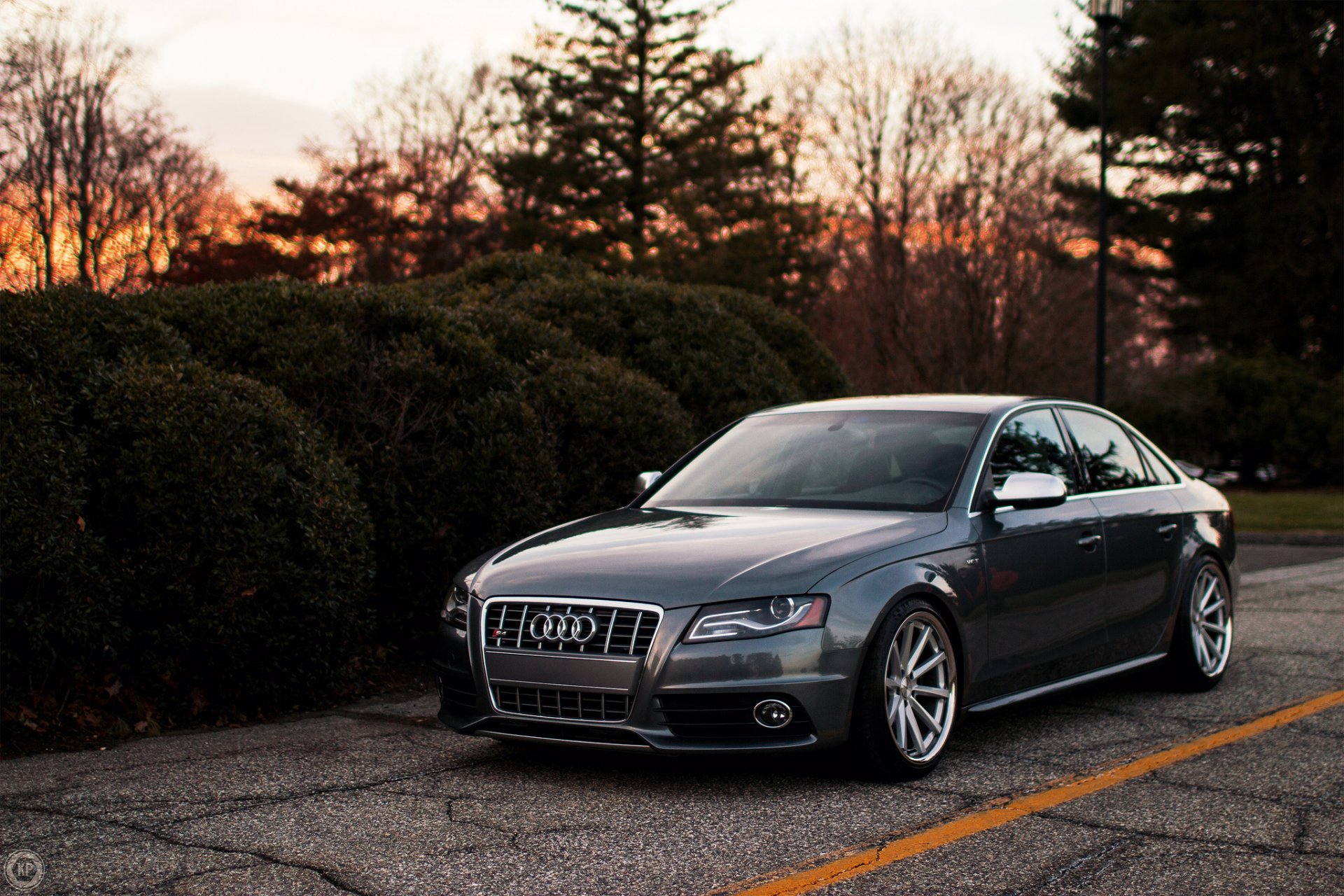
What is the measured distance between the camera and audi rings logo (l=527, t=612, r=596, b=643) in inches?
200

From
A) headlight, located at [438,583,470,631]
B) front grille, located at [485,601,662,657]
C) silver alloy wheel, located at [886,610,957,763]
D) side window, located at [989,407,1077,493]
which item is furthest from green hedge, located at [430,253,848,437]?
front grille, located at [485,601,662,657]

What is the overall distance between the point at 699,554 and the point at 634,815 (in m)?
1.03

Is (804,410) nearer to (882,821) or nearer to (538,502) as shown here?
(538,502)

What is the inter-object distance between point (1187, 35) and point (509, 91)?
1938 cm

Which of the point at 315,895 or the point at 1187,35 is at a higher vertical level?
the point at 1187,35

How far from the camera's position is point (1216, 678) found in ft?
24.5

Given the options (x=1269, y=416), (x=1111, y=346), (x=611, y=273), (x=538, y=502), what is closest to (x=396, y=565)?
(x=538, y=502)

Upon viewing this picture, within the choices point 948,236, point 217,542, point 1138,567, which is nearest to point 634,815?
point 217,542

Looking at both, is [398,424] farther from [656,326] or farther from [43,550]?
[656,326]

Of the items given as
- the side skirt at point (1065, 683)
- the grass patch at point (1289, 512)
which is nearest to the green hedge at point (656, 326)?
the side skirt at point (1065, 683)

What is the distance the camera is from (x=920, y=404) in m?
6.82

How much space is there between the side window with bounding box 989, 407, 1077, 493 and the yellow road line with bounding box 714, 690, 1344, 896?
1.35 meters

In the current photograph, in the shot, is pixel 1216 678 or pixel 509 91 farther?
pixel 509 91
